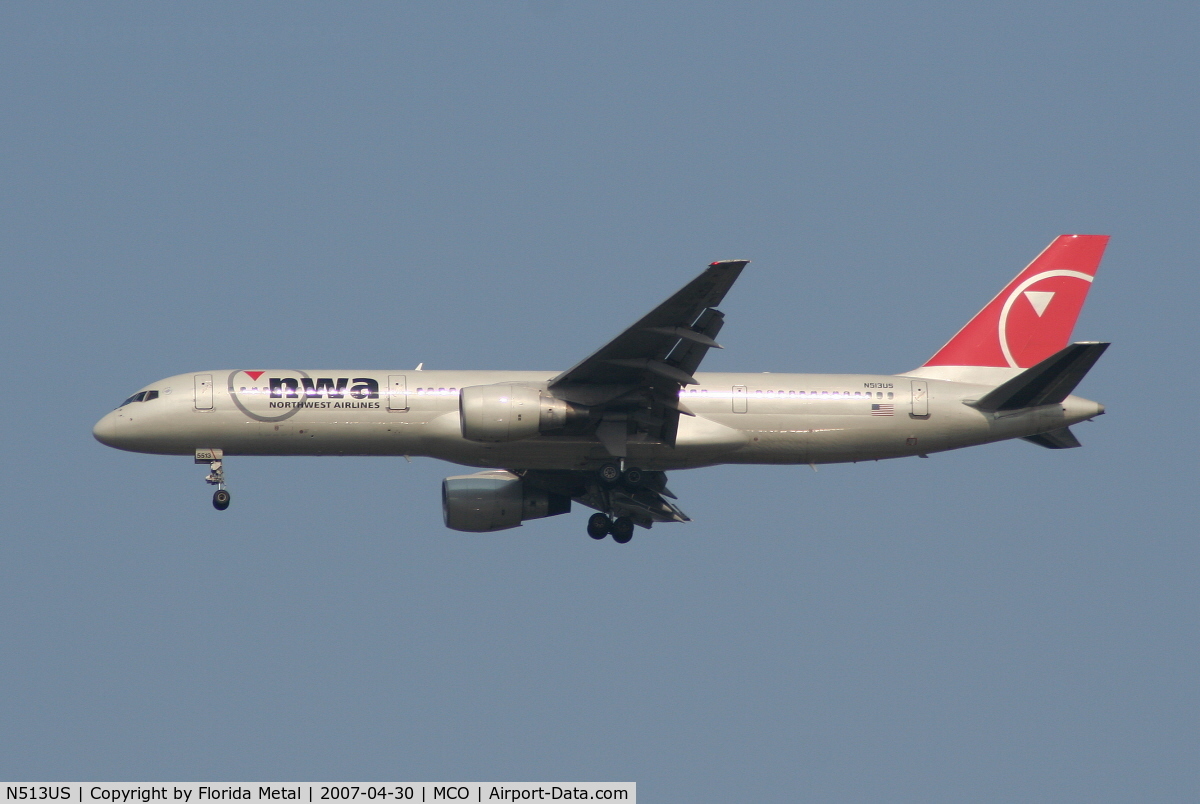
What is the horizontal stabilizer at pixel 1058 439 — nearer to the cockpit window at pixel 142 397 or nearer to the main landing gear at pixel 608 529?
the main landing gear at pixel 608 529

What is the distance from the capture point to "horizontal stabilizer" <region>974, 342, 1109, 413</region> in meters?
41.1

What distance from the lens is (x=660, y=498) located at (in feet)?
152

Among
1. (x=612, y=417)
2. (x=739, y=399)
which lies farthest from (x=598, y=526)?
(x=739, y=399)

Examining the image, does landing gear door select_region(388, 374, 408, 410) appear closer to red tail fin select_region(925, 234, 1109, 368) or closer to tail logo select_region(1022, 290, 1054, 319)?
red tail fin select_region(925, 234, 1109, 368)

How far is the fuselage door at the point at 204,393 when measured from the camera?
42656 mm

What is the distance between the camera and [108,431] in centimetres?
4325

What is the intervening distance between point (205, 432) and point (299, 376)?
3.00 metres

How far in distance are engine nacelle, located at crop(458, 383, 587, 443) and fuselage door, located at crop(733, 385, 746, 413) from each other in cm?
513

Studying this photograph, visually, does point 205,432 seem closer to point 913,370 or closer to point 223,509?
point 223,509

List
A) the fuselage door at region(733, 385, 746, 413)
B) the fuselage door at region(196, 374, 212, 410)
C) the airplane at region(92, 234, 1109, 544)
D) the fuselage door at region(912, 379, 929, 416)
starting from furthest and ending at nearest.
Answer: the fuselage door at region(912, 379, 929, 416) → the fuselage door at region(733, 385, 746, 413) → the fuselage door at region(196, 374, 212, 410) → the airplane at region(92, 234, 1109, 544)

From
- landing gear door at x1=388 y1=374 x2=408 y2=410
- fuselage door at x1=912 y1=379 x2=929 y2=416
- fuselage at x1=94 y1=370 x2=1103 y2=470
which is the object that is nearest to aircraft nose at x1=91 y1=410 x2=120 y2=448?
fuselage at x1=94 y1=370 x2=1103 y2=470

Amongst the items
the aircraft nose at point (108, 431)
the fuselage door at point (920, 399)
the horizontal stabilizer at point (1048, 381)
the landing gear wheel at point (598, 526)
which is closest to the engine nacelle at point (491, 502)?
the landing gear wheel at point (598, 526)

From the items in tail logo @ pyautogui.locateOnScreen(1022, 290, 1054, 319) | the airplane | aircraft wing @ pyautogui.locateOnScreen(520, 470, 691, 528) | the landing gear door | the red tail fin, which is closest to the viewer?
the airplane

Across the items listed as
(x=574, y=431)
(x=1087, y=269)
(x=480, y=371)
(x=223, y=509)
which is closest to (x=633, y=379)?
(x=574, y=431)
